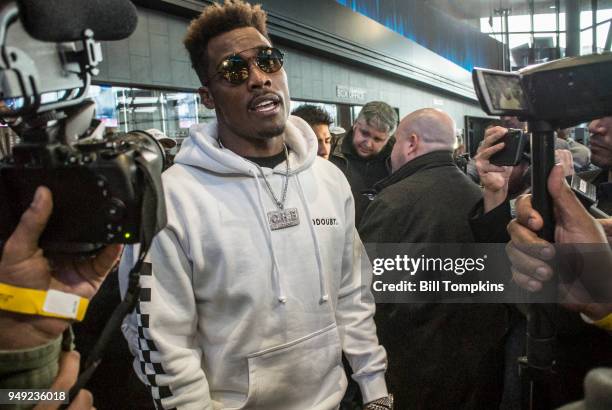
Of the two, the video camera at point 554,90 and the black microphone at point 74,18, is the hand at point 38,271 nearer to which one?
the black microphone at point 74,18

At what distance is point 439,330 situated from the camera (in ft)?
6.98

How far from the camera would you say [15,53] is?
2.34ft

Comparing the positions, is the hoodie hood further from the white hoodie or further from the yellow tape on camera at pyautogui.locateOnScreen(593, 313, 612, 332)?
the yellow tape on camera at pyautogui.locateOnScreen(593, 313, 612, 332)

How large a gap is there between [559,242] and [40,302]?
3.67ft

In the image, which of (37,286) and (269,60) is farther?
(269,60)

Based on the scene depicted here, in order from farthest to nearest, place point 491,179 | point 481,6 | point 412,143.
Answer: point 481,6 < point 412,143 < point 491,179

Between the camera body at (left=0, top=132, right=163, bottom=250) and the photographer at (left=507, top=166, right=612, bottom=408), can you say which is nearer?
the camera body at (left=0, top=132, right=163, bottom=250)

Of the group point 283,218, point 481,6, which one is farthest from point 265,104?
point 481,6

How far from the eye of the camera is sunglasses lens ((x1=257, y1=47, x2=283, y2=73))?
160 cm

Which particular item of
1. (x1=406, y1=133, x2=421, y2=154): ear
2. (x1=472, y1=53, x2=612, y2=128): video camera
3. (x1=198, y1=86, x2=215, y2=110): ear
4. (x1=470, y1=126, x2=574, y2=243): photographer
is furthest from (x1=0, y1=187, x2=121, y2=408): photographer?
(x1=406, y1=133, x2=421, y2=154): ear

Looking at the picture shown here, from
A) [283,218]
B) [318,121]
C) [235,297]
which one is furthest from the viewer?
[318,121]

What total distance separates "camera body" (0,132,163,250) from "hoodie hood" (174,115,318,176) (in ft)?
2.05

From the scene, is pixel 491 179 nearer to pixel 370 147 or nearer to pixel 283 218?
pixel 283 218

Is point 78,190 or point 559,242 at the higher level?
point 78,190
